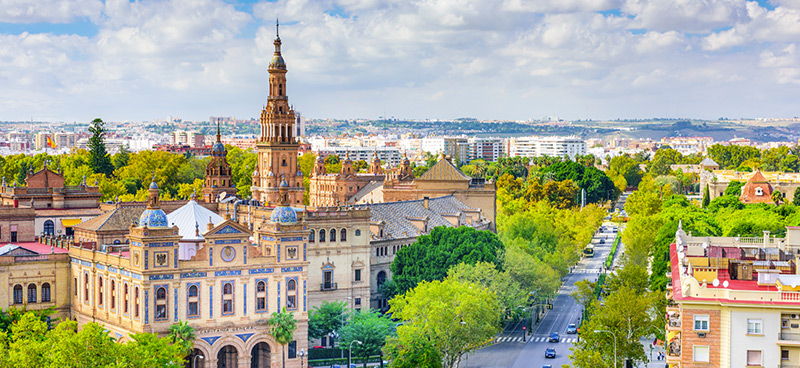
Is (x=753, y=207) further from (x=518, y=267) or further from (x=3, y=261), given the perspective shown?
(x=3, y=261)

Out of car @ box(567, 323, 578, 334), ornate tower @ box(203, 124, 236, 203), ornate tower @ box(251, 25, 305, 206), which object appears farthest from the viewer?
ornate tower @ box(251, 25, 305, 206)

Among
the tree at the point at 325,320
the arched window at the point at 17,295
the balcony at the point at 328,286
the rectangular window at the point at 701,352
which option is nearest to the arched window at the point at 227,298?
the tree at the point at 325,320

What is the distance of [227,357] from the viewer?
87.6 metres

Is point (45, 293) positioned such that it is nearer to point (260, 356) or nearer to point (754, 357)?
point (260, 356)

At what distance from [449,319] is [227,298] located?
54.1 feet

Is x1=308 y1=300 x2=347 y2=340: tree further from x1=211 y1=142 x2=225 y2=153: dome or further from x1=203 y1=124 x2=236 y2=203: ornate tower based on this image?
x1=211 y1=142 x2=225 y2=153: dome

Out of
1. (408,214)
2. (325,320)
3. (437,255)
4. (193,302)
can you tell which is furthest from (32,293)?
(408,214)

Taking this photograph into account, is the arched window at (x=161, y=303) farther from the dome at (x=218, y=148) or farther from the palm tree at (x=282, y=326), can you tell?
the dome at (x=218, y=148)

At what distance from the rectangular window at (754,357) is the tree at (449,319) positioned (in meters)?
30.1

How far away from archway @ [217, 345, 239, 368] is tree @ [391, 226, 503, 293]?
988 inches

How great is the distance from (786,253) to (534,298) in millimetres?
43215

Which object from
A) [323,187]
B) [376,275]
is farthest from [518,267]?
[323,187]

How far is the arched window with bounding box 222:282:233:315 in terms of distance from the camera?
85.9 m

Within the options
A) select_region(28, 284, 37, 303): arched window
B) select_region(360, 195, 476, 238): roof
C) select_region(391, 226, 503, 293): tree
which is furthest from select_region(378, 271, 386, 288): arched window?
select_region(28, 284, 37, 303): arched window
